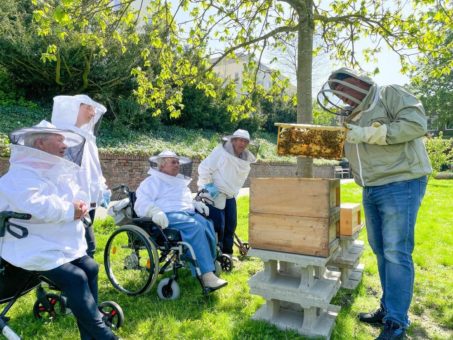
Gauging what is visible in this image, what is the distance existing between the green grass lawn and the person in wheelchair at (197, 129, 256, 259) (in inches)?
19.8

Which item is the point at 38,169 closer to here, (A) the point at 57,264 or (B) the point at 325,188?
(A) the point at 57,264

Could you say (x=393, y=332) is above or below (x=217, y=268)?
above

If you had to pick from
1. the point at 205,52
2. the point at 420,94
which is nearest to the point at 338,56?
the point at 205,52

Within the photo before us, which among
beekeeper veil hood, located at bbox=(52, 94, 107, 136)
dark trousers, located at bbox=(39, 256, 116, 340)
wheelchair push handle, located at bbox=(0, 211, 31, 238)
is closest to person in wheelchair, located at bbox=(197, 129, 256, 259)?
beekeeper veil hood, located at bbox=(52, 94, 107, 136)

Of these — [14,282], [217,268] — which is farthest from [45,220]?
[217,268]

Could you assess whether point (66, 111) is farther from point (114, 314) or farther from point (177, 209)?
point (114, 314)

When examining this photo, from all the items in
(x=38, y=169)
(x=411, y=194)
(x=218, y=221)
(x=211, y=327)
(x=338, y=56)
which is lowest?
(x=211, y=327)

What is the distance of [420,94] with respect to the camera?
102 feet

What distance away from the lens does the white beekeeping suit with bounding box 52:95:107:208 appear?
334 cm

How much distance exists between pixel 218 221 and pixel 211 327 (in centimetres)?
164

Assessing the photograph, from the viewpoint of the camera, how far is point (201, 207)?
425cm

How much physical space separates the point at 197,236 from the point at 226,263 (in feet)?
3.22

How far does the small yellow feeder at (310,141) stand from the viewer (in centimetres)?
284

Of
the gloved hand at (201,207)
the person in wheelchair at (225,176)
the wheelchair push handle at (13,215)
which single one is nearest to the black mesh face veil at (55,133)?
the wheelchair push handle at (13,215)
